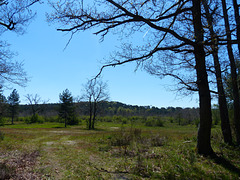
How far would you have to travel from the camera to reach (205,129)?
5.64 meters

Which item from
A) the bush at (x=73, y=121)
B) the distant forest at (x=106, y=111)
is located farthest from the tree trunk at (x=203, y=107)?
the bush at (x=73, y=121)

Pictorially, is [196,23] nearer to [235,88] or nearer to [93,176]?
[235,88]

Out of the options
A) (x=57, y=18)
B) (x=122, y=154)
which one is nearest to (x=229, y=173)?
(x=122, y=154)

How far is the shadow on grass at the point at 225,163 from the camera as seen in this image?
4.54 metres

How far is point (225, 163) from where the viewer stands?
198 inches

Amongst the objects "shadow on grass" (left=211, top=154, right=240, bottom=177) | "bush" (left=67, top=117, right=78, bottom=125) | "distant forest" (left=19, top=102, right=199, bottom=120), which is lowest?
"bush" (left=67, top=117, right=78, bottom=125)

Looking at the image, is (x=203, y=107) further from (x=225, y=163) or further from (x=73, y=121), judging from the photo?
→ (x=73, y=121)

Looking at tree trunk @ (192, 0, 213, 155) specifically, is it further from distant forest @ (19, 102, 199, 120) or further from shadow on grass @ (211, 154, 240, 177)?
distant forest @ (19, 102, 199, 120)

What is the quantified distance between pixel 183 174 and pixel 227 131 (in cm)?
515

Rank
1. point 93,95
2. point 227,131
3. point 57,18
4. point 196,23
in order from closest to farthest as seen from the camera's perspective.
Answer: point 57,18, point 196,23, point 227,131, point 93,95

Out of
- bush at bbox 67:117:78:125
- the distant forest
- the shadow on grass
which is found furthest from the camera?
bush at bbox 67:117:78:125

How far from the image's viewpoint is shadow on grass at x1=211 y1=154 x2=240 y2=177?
179 inches

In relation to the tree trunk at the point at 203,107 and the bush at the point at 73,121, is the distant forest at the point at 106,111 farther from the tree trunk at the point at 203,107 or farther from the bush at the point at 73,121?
the tree trunk at the point at 203,107

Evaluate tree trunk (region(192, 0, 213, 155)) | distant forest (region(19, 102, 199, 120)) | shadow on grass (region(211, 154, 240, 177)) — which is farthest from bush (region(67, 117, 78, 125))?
shadow on grass (region(211, 154, 240, 177))
